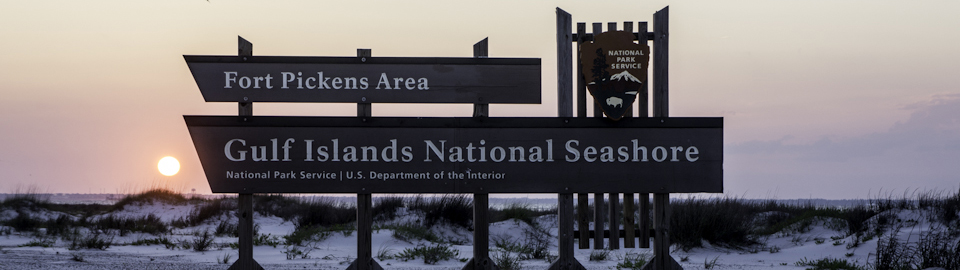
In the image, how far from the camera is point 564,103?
21.1 feet

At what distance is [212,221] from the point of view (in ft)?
55.2

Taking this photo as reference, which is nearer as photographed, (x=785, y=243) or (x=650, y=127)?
(x=650, y=127)

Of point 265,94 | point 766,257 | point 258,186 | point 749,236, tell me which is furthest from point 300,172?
point 749,236

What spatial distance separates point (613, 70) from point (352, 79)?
2.46 meters

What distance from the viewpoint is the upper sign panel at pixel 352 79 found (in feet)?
21.0

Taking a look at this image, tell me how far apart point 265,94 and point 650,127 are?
12.0ft

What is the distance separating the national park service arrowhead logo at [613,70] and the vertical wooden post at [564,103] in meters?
0.16

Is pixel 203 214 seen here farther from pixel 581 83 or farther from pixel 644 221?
pixel 644 221

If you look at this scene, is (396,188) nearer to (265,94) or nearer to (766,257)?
(265,94)

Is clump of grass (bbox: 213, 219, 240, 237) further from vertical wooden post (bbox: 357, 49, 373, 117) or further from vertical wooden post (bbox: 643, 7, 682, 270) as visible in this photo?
vertical wooden post (bbox: 643, 7, 682, 270)

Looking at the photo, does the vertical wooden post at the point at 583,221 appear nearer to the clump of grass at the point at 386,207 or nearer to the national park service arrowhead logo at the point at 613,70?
the national park service arrowhead logo at the point at 613,70

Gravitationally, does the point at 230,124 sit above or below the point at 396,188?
above

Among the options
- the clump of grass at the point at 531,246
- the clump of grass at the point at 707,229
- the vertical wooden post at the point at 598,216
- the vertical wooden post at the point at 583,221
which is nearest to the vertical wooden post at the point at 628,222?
the vertical wooden post at the point at 598,216

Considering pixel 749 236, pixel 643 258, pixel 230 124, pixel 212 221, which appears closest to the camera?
pixel 230 124
